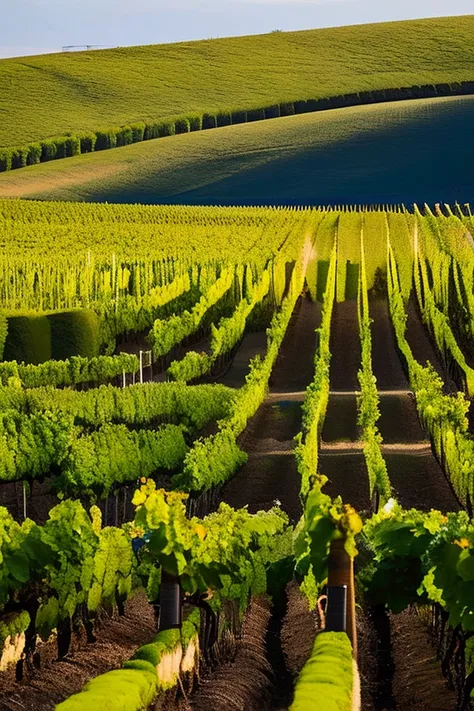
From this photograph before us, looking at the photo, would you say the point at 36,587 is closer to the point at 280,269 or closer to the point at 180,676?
the point at 180,676

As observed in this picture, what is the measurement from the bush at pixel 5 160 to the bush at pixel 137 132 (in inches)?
603

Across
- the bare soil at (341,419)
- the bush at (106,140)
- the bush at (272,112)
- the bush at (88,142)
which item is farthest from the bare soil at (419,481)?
the bush at (272,112)

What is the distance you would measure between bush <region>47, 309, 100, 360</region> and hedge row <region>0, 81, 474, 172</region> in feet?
300

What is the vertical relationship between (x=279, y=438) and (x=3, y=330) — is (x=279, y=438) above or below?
below

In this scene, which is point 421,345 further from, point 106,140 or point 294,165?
point 106,140

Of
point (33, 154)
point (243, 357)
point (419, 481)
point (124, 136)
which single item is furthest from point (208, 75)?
point (419, 481)

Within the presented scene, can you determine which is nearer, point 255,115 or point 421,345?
point 421,345

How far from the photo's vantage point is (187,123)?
16950cm

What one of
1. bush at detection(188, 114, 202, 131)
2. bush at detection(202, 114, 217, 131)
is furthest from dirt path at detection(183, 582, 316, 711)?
bush at detection(202, 114, 217, 131)

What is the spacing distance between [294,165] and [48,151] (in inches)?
941

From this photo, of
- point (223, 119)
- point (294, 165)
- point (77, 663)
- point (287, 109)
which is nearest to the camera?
point (77, 663)

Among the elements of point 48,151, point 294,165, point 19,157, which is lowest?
point 294,165

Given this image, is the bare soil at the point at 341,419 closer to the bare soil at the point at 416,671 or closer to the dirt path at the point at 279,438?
the dirt path at the point at 279,438

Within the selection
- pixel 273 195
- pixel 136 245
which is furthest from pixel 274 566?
pixel 273 195
